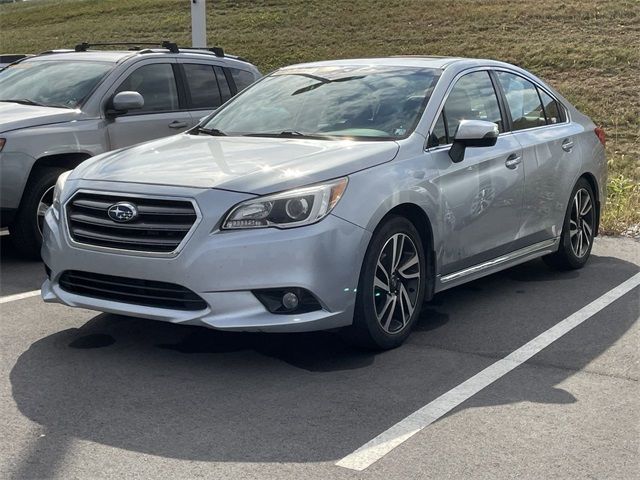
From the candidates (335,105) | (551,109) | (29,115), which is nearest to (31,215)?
(29,115)

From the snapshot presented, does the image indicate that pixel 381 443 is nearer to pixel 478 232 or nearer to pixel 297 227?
pixel 297 227

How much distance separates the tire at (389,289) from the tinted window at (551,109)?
229cm

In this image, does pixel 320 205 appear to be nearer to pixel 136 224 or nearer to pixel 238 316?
pixel 238 316

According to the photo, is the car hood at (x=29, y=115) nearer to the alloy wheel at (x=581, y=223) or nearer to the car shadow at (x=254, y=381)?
the car shadow at (x=254, y=381)

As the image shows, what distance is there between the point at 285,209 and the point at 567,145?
320 cm

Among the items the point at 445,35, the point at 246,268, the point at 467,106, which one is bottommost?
the point at 445,35

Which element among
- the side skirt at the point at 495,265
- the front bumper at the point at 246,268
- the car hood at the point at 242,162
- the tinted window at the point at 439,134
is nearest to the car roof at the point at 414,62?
the tinted window at the point at 439,134

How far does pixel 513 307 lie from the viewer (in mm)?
6730

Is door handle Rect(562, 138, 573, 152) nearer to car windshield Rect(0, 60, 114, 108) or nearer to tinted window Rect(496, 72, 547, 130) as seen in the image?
tinted window Rect(496, 72, 547, 130)

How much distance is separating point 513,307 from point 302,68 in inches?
87.4

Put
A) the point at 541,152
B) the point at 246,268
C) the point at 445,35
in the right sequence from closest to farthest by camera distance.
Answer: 1. the point at 246,268
2. the point at 541,152
3. the point at 445,35

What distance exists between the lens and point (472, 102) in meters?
6.65

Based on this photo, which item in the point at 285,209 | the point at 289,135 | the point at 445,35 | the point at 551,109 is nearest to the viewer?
the point at 285,209

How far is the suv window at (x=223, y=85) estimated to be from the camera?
9727 mm
